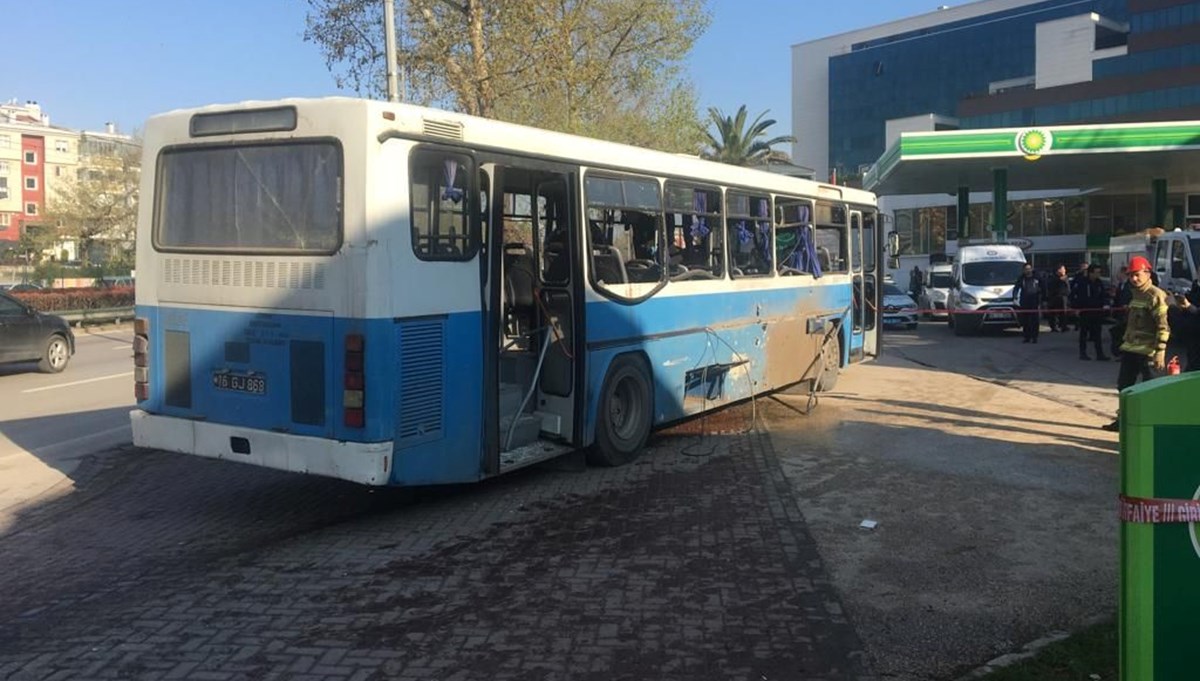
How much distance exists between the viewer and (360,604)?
5.64 meters

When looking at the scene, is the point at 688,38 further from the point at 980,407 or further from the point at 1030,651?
the point at 1030,651

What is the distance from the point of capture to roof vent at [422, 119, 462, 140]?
6.92 metres

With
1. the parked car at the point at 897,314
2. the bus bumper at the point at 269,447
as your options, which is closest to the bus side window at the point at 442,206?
the bus bumper at the point at 269,447

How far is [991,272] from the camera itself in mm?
25562

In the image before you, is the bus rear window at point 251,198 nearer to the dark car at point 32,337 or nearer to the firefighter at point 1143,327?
the firefighter at point 1143,327

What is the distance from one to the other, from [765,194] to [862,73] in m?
92.5

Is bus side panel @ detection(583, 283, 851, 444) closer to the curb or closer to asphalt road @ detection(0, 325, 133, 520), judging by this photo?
the curb

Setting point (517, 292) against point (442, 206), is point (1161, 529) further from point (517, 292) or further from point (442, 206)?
point (517, 292)

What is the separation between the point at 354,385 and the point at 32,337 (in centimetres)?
1362

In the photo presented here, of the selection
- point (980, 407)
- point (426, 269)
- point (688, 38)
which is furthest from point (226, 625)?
point (688, 38)

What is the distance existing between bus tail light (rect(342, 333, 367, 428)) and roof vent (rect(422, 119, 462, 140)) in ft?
5.25

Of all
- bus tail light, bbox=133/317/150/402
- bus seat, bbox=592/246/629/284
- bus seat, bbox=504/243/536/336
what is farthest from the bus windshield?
bus tail light, bbox=133/317/150/402

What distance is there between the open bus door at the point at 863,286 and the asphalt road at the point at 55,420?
34.1ft

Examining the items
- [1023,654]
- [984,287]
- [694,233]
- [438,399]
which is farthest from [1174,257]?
[438,399]
